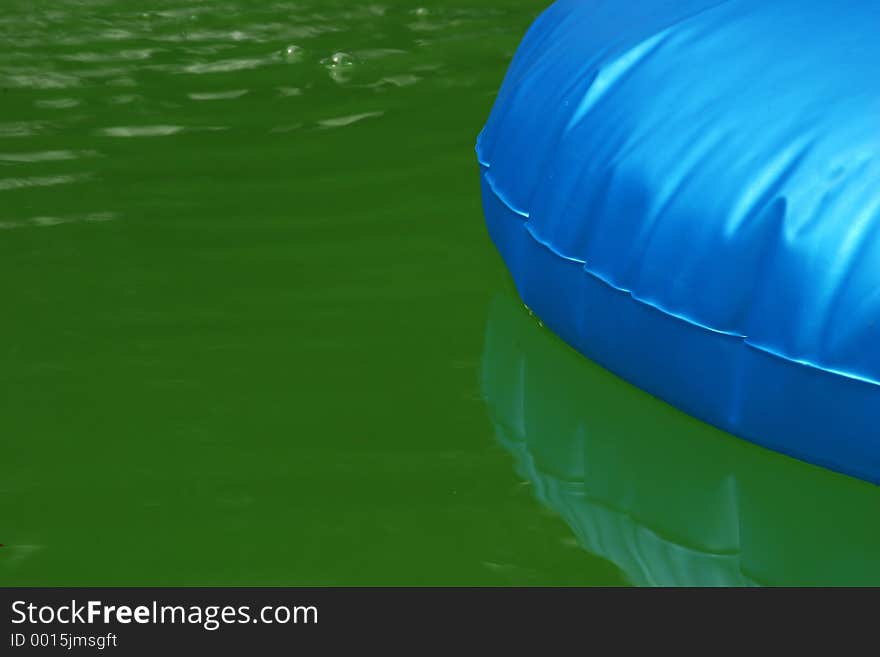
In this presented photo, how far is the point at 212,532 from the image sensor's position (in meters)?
2.31

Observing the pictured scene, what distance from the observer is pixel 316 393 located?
271cm

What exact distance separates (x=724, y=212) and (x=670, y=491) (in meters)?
0.45

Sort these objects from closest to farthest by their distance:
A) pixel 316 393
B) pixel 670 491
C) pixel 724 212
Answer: pixel 724 212 → pixel 670 491 → pixel 316 393

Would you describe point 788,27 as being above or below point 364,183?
above

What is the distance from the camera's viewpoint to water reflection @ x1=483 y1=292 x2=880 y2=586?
2.15m

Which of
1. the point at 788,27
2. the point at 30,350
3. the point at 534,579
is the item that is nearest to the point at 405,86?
the point at 30,350

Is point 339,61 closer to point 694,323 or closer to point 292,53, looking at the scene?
point 292,53

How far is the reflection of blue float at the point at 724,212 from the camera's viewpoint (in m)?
2.12

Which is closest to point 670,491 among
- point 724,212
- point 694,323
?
point 694,323

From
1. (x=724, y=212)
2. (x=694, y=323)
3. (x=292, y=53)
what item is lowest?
(x=292, y=53)

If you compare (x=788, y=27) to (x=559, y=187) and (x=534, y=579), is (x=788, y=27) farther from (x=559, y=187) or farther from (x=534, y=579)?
(x=534, y=579)

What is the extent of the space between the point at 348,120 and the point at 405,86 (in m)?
0.35

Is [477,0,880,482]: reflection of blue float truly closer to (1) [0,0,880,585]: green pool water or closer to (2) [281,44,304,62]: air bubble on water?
(1) [0,0,880,585]: green pool water

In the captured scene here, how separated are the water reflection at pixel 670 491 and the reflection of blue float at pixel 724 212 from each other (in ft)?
0.22
